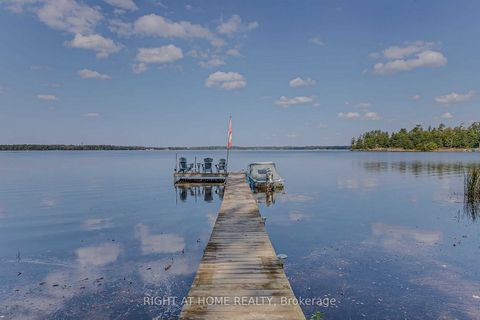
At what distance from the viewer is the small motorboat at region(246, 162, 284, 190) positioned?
2659 cm

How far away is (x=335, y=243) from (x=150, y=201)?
14609mm

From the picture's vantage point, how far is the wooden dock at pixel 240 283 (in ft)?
18.1

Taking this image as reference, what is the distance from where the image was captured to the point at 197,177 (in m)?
35.2

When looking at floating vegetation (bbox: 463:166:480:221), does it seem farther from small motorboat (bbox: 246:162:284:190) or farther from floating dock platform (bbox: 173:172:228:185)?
floating dock platform (bbox: 173:172:228:185)

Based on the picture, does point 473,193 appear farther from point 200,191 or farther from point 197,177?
point 197,177

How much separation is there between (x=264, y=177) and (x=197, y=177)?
32.5 feet

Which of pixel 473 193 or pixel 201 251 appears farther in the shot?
pixel 473 193

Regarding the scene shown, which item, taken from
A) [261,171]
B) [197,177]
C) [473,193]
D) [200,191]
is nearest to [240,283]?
[473,193]

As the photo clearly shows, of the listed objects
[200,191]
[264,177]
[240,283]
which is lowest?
[200,191]

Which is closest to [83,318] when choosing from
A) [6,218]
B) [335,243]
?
[335,243]

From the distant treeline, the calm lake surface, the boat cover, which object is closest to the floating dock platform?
the boat cover

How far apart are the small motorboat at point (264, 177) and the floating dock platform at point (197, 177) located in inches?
144

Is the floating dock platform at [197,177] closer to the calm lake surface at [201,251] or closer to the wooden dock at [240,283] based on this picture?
the calm lake surface at [201,251]

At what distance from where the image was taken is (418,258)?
1100 centimetres
